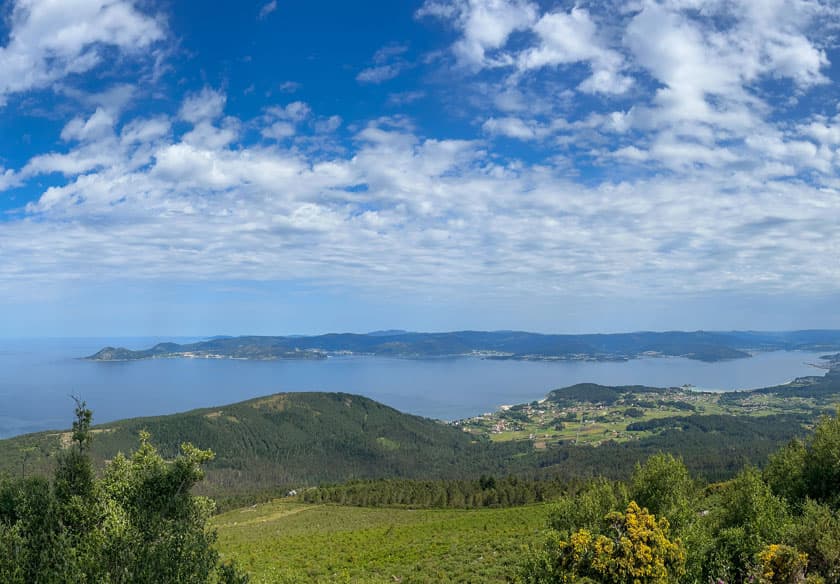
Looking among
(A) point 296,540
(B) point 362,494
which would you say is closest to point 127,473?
(A) point 296,540

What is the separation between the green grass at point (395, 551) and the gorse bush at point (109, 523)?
4.75 m

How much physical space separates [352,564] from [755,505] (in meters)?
24.6

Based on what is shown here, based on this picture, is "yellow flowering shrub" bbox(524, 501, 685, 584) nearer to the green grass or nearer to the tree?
the tree

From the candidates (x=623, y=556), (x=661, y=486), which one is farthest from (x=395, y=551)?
(x=623, y=556)

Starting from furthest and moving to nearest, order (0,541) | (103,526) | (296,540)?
(296,540)
(103,526)
(0,541)

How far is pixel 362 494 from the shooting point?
91312mm

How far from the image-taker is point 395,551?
36.8 meters

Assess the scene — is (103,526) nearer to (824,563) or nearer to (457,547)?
(824,563)

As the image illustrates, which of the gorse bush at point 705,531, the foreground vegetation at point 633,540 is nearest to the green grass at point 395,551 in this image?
the foreground vegetation at point 633,540

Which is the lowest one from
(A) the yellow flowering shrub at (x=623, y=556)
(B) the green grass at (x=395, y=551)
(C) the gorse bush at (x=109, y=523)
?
(B) the green grass at (x=395, y=551)

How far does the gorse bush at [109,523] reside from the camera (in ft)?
43.9

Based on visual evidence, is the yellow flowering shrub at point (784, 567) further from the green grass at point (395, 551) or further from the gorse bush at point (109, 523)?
the gorse bush at point (109, 523)

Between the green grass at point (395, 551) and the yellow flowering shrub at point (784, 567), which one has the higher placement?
the yellow flowering shrub at point (784, 567)

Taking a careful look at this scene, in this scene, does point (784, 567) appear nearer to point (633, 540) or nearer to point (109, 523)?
point (633, 540)
